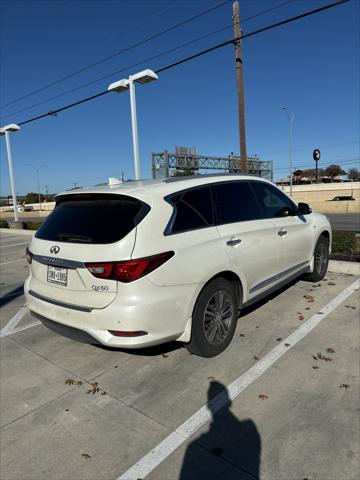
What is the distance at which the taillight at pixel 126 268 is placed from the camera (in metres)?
2.81

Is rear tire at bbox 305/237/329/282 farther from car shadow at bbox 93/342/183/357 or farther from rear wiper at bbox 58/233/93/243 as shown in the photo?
rear wiper at bbox 58/233/93/243

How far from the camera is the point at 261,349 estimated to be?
3.72m

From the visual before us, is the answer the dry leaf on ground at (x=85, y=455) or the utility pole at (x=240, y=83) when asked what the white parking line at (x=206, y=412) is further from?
the utility pole at (x=240, y=83)

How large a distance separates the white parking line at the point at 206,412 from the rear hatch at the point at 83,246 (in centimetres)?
109

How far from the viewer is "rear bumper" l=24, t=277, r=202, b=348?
283 centimetres

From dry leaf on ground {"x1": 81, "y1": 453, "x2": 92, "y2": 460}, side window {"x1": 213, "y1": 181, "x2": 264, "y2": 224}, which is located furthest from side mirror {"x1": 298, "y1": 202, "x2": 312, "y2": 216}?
dry leaf on ground {"x1": 81, "y1": 453, "x2": 92, "y2": 460}

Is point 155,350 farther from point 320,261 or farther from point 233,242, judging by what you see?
point 320,261

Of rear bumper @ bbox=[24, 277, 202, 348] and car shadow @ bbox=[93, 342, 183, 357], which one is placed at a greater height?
rear bumper @ bbox=[24, 277, 202, 348]

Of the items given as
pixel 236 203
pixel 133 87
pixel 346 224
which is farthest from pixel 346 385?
pixel 346 224

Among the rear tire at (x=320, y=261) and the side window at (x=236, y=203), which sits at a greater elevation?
the side window at (x=236, y=203)

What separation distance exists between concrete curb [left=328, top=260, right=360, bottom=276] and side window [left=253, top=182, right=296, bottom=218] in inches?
77.1

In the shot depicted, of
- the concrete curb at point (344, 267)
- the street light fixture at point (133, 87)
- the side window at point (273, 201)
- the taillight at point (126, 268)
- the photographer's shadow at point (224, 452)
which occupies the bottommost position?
the photographer's shadow at point (224, 452)

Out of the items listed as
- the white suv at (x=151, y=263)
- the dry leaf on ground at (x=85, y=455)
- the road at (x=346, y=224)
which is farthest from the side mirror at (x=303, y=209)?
the road at (x=346, y=224)

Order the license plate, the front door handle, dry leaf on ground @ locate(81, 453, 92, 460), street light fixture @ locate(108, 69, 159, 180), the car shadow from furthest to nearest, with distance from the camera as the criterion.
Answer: street light fixture @ locate(108, 69, 159, 180) → the car shadow → the front door handle → the license plate → dry leaf on ground @ locate(81, 453, 92, 460)
